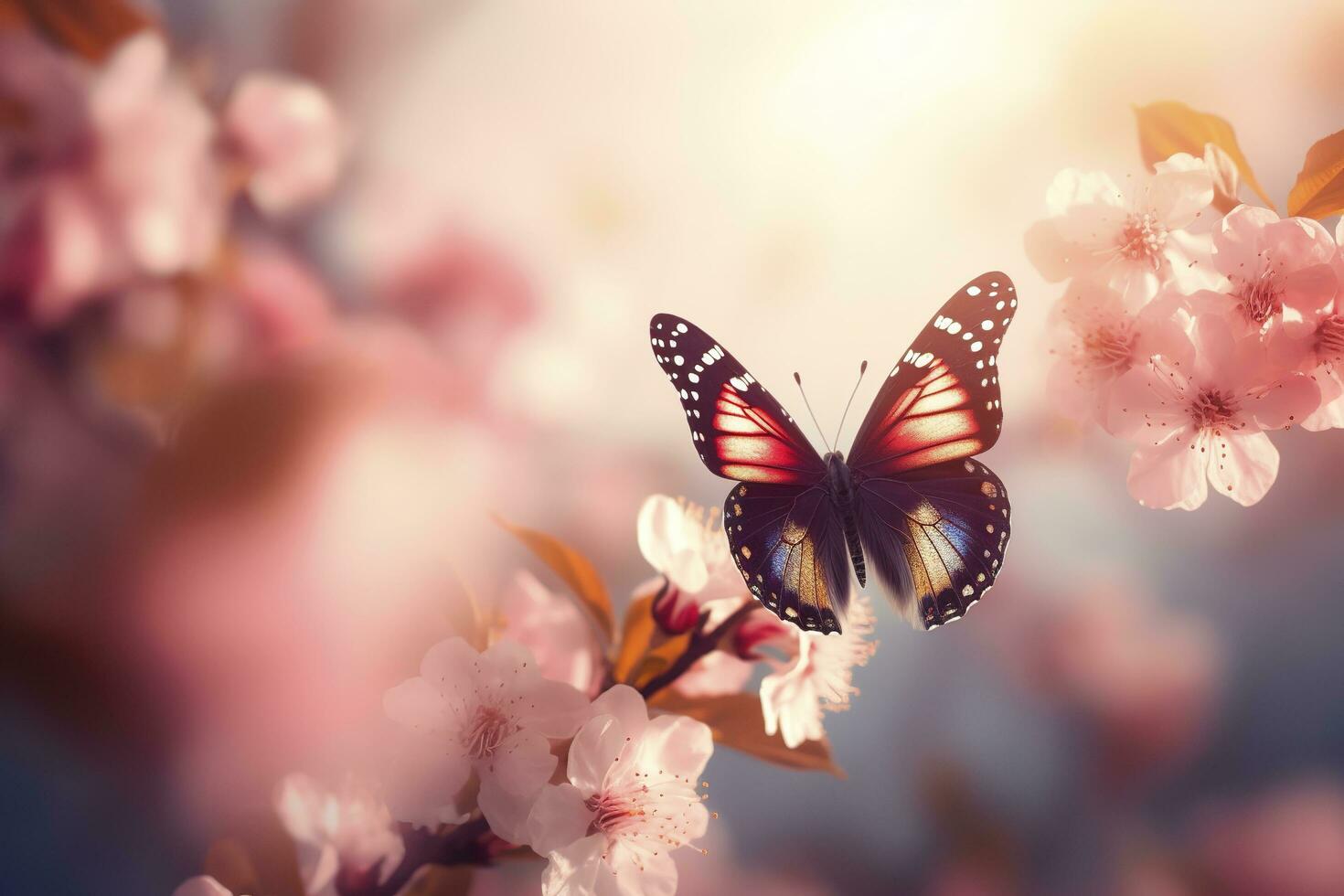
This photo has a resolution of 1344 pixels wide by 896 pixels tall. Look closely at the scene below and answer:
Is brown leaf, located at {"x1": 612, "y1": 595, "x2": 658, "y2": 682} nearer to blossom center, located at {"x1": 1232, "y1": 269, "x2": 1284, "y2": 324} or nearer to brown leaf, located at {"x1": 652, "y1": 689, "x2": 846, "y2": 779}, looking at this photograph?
brown leaf, located at {"x1": 652, "y1": 689, "x2": 846, "y2": 779}

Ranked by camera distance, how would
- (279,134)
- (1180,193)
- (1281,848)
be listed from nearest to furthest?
(1180,193), (279,134), (1281,848)

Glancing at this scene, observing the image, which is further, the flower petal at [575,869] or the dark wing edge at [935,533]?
the dark wing edge at [935,533]

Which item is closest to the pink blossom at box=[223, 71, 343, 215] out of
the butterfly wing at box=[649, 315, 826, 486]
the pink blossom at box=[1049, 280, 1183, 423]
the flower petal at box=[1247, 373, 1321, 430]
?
the butterfly wing at box=[649, 315, 826, 486]

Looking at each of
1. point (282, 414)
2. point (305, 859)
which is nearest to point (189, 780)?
point (305, 859)

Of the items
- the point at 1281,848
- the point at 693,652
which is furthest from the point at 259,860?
the point at 1281,848

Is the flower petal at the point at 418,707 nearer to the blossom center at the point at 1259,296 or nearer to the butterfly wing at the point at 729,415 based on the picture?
the butterfly wing at the point at 729,415

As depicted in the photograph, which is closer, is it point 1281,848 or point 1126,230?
point 1126,230

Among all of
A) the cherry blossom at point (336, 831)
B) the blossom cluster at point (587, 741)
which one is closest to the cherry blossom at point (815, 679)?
the blossom cluster at point (587, 741)

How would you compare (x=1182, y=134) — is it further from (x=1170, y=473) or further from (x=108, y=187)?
(x=108, y=187)
